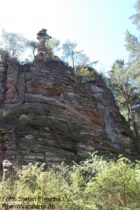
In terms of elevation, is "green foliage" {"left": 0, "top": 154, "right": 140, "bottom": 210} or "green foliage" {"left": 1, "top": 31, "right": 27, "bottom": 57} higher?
"green foliage" {"left": 1, "top": 31, "right": 27, "bottom": 57}

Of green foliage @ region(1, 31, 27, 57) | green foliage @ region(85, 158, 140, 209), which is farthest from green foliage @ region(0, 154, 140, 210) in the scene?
green foliage @ region(1, 31, 27, 57)

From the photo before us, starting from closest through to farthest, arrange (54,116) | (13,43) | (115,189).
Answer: (115,189)
(54,116)
(13,43)

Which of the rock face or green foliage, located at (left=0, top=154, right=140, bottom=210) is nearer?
green foliage, located at (left=0, top=154, right=140, bottom=210)

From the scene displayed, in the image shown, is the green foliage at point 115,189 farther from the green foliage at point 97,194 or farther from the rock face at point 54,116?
the rock face at point 54,116

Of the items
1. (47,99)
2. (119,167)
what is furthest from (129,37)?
(119,167)

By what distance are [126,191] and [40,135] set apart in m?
9.82

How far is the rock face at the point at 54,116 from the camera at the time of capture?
15930 mm

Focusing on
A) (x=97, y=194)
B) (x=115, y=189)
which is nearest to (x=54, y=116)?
(x=97, y=194)

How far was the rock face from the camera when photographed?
627 inches

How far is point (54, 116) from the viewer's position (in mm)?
19000

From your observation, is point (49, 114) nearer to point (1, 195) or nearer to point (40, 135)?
point (40, 135)

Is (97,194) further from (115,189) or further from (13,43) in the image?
(13,43)

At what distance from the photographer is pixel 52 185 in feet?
25.6

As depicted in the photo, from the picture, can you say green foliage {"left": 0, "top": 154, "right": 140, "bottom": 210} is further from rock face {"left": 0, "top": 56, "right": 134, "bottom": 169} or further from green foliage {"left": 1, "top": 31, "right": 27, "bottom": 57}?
green foliage {"left": 1, "top": 31, "right": 27, "bottom": 57}
